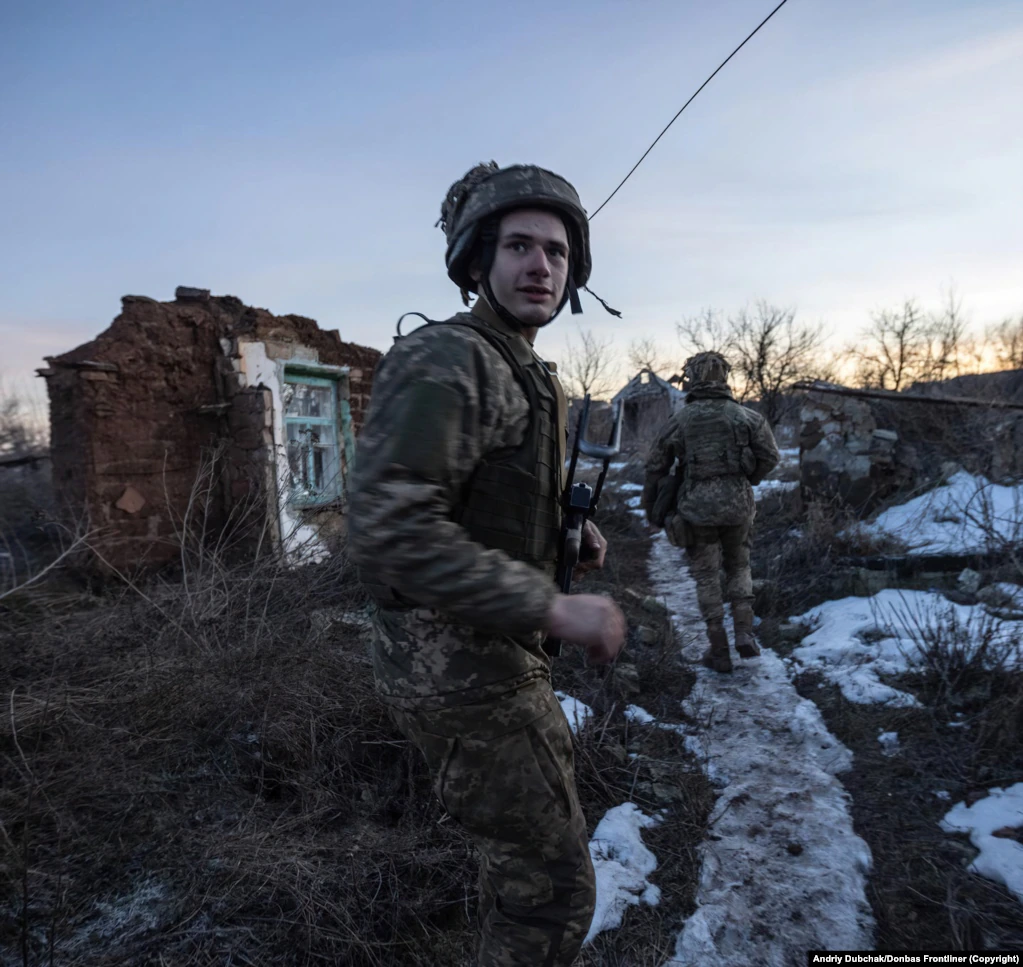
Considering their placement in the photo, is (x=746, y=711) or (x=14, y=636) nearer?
(x=14, y=636)

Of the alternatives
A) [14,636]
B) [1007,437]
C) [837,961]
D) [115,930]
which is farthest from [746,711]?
[1007,437]

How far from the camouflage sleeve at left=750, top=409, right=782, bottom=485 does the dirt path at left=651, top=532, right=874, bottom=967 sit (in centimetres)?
142

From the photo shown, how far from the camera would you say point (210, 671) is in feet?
9.89

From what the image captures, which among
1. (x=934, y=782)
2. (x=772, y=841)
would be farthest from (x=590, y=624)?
(x=934, y=782)

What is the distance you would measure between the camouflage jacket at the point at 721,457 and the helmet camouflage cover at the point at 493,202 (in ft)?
10.00

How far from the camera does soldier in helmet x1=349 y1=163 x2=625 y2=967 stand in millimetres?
1104

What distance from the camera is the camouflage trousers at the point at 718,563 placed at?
441 cm

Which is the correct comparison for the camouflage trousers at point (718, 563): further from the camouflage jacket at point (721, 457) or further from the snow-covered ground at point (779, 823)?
the snow-covered ground at point (779, 823)

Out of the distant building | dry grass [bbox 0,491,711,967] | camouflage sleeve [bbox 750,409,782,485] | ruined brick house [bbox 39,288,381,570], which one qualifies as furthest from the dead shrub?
the distant building

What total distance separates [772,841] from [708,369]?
3180 mm

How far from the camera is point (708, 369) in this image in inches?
186

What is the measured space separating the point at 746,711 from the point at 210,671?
2.74m

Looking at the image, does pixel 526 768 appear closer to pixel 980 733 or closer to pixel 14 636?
pixel 980 733

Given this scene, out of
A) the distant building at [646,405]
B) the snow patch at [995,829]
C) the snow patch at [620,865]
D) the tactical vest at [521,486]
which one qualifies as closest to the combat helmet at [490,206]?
the tactical vest at [521,486]
